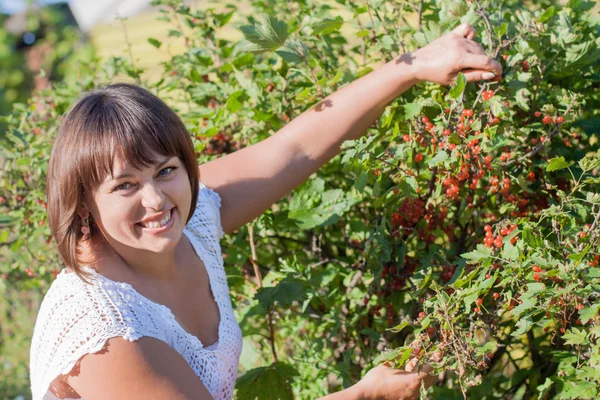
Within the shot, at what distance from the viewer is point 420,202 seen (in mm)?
2023

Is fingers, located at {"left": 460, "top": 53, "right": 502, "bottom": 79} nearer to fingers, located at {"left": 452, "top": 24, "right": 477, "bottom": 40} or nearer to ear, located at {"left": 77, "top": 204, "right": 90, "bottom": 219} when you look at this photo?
fingers, located at {"left": 452, "top": 24, "right": 477, "bottom": 40}

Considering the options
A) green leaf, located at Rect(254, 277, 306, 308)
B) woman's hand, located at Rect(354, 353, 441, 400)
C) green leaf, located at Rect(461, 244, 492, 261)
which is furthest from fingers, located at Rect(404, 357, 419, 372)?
green leaf, located at Rect(254, 277, 306, 308)

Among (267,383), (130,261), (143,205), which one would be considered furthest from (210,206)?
(267,383)

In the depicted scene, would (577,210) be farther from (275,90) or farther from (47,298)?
(47,298)

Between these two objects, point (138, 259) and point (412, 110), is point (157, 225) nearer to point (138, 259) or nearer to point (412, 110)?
point (138, 259)

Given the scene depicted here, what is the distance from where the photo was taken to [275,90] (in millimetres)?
2416

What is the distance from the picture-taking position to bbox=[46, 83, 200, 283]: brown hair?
5.46 feet

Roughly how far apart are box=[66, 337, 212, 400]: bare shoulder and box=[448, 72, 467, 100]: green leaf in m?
0.87

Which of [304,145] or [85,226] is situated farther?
[304,145]

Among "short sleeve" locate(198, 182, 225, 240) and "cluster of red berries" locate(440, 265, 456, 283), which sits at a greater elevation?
"short sleeve" locate(198, 182, 225, 240)

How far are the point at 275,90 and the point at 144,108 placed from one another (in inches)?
29.2

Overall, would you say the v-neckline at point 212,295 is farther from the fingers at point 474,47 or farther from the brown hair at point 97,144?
the fingers at point 474,47

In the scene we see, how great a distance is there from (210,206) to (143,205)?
0.46m

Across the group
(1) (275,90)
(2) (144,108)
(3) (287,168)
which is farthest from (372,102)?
(2) (144,108)
